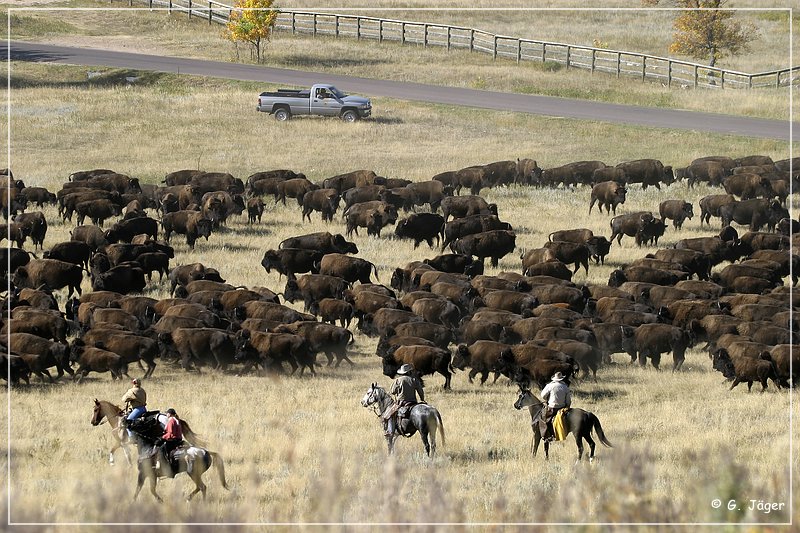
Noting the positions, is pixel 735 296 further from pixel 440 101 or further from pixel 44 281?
pixel 440 101

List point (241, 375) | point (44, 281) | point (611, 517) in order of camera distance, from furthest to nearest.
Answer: point (44, 281), point (241, 375), point (611, 517)

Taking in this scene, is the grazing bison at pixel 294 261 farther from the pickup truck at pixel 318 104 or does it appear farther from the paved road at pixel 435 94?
the paved road at pixel 435 94

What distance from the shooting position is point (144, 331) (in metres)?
20.6

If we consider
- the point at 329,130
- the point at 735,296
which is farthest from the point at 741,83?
the point at 735,296

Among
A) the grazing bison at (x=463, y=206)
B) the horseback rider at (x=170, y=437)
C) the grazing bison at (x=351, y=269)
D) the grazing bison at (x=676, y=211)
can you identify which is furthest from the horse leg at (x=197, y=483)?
the grazing bison at (x=676, y=211)

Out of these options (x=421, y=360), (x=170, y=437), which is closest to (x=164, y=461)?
(x=170, y=437)

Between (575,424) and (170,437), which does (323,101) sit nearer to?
(575,424)

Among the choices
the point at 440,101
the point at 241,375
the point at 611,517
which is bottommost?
the point at 241,375

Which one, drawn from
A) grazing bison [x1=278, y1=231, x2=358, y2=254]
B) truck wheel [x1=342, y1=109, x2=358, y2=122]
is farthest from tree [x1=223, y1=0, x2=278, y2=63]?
grazing bison [x1=278, y1=231, x2=358, y2=254]

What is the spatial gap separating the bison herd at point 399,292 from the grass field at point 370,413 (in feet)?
1.68

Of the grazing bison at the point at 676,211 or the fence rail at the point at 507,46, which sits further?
the fence rail at the point at 507,46

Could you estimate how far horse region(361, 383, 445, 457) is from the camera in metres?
14.6

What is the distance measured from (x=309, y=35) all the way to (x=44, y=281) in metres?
43.3

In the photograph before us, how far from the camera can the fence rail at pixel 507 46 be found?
57219 mm
